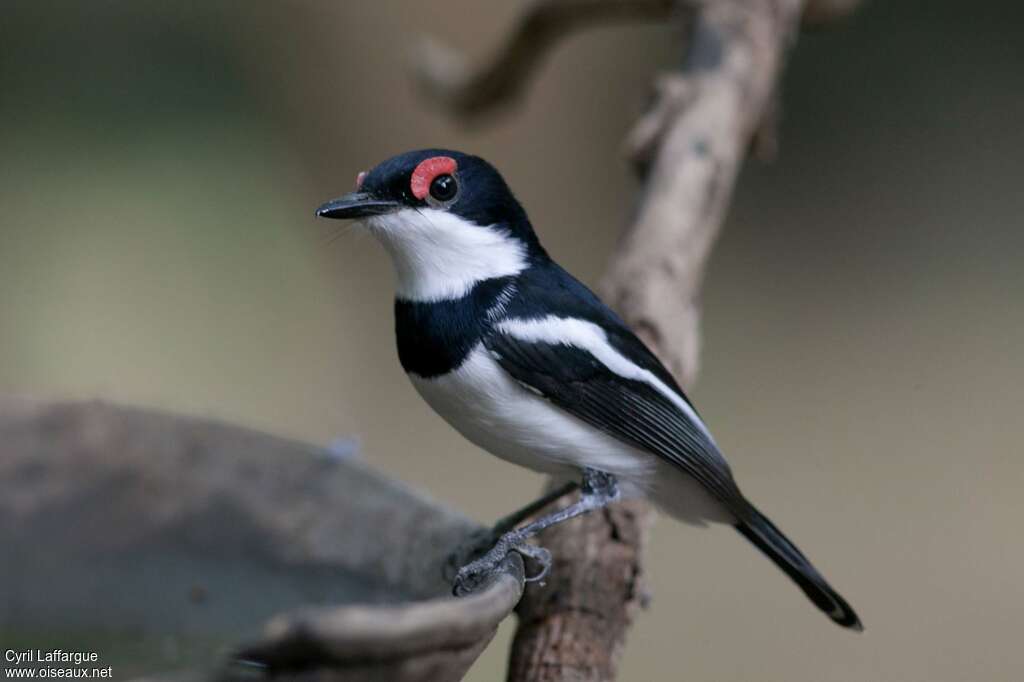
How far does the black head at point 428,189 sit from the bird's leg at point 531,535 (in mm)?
532

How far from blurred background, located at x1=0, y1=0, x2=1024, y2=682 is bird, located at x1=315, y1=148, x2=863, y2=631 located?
8.54ft

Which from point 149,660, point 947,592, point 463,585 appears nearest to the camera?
point 463,585

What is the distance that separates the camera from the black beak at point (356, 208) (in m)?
2.27

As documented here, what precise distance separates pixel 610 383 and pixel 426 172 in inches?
20.0

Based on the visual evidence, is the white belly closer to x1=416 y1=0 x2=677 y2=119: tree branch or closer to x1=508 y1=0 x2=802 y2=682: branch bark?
x1=508 y1=0 x2=802 y2=682: branch bark

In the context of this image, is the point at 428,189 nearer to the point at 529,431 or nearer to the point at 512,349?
the point at 512,349

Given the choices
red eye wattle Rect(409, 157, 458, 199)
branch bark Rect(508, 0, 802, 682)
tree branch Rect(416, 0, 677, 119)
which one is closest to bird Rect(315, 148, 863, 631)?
red eye wattle Rect(409, 157, 458, 199)

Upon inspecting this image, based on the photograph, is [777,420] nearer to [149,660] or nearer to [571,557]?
[571,557]

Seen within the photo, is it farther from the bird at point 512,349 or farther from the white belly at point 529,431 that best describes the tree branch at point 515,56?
the white belly at point 529,431

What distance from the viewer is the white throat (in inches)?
90.7

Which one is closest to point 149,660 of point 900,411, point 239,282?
point 239,282

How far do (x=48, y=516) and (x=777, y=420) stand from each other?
4713mm

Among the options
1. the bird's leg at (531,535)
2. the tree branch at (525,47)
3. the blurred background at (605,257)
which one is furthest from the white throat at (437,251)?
the blurred background at (605,257)

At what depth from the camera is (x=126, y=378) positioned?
19.5 feet
